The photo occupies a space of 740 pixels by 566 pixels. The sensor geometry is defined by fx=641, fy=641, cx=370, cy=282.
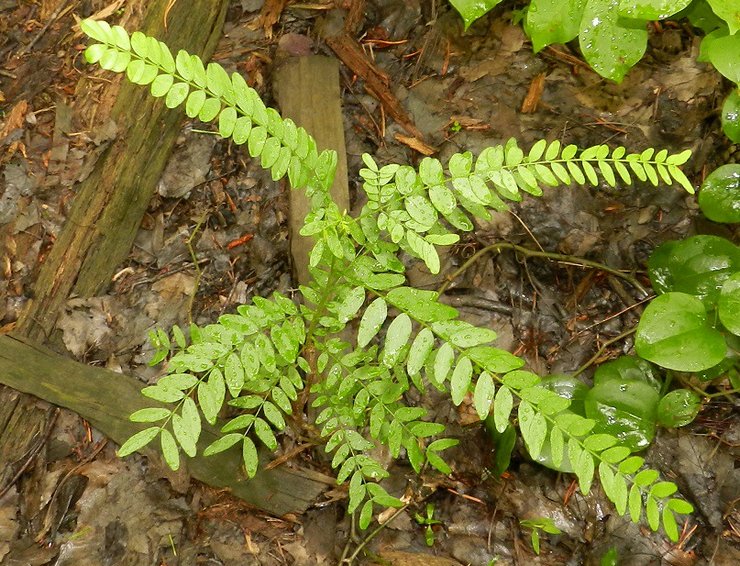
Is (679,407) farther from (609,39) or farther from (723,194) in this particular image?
(609,39)

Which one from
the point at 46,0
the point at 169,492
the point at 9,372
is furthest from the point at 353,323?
the point at 46,0

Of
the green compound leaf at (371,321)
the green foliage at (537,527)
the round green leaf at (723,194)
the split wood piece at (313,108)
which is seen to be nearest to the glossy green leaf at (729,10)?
the round green leaf at (723,194)

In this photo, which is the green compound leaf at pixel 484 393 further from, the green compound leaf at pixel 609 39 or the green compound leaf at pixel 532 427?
the green compound leaf at pixel 609 39

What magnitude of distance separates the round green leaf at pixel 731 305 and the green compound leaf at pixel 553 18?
3.20 feet

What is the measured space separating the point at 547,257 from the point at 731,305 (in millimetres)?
798

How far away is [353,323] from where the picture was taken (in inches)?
100

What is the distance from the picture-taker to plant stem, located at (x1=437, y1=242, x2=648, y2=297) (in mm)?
2572

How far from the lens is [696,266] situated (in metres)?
2.26

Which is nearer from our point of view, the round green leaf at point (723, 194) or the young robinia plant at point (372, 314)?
the young robinia plant at point (372, 314)

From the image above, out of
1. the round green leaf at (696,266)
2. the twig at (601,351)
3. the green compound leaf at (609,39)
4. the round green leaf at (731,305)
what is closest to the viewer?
the round green leaf at (731,305)

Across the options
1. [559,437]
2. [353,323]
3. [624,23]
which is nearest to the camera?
[559,437]

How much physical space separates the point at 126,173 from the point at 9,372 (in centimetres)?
91

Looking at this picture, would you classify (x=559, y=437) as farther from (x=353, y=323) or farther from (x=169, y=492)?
(x=169, y=492)

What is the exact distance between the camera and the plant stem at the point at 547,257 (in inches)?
101
